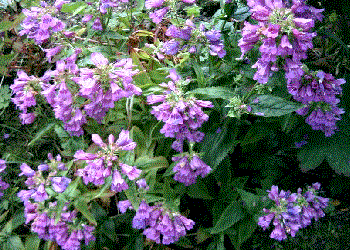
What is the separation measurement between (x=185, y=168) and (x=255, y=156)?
0.72m

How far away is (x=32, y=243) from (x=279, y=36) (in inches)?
73.0

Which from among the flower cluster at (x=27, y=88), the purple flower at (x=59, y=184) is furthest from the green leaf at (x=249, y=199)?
the flower cluster at (x=27, y=88)

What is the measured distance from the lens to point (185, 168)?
80.4 inches

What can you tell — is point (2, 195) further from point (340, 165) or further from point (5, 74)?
point (340, 165)

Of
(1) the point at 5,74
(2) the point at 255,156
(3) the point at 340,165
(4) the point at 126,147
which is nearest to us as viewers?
(4) the point at 126,147

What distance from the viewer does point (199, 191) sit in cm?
233

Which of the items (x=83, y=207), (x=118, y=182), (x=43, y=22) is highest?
(x=43, y=22)

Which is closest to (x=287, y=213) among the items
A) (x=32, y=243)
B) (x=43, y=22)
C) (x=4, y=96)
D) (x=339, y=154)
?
(x=339, y=154)

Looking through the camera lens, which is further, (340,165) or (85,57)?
(85,57)

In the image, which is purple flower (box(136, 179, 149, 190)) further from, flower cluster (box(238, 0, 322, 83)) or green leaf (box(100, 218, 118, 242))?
flower cluster (box(238, 0, 322, 83))

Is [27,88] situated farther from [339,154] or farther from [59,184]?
[339,154]

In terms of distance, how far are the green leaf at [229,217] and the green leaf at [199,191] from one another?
0.52ft

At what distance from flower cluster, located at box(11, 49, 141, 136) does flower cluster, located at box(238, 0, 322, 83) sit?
0.59 metres

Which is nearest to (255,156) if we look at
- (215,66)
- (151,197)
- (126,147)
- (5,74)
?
(215,66)
